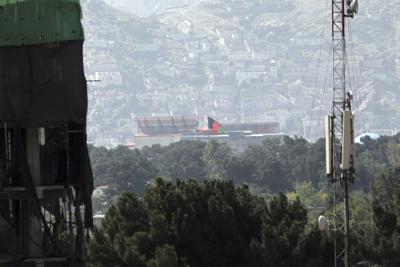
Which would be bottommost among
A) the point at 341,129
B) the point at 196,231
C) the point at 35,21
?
the point at 196,231

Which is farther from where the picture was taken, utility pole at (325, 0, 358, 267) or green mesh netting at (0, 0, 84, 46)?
utility pole at (325, 0, 358, 267)

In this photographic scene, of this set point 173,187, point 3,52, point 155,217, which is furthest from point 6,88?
point 173,187

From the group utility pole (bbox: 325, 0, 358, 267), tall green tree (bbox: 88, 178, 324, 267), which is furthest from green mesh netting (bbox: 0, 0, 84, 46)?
tall green tree (bbox: 88, 178, 324, 267)

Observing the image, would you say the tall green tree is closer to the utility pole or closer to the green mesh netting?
the utility pole

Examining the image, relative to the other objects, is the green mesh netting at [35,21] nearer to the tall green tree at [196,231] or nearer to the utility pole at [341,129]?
the utility pole at [341,129]

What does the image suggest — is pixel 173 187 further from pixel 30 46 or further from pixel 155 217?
pixel 30 46

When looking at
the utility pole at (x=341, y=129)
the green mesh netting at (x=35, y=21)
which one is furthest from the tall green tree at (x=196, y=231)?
the green mesh netting at (x=35, y=21)

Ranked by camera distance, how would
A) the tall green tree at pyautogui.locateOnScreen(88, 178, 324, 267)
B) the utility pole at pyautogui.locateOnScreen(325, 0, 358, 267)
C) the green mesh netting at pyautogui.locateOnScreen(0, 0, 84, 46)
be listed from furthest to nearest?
1. the tall green tree at pyautogui.locateOnScreen(88, 178, 324, 267)
2. the utility pole at pyautogui.locateOnScreen(325, 0, 358, 267)
3. the green mesh netting at pyautogui.locateOnScreen(0, 0, 84, 46)

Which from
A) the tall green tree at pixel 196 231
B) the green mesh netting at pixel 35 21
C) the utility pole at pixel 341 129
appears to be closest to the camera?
the green mesh netting at pixel 35 21

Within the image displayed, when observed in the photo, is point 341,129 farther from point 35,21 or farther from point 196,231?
point 35,21

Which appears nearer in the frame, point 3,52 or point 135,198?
point 3,52

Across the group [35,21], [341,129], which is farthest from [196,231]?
[35,21]
